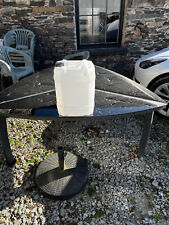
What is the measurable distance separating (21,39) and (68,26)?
3.30 feet

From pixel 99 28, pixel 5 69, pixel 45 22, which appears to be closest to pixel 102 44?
pixel 99 28

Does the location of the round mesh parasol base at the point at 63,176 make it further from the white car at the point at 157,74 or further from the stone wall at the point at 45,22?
the stone wall at the point at 45,22

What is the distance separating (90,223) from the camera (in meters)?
2.18

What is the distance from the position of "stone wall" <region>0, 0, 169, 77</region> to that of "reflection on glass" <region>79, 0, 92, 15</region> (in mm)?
298

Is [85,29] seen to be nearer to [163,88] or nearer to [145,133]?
[163,88]

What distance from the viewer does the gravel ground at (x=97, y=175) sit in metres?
2.25

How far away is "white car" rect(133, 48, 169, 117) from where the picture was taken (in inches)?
132

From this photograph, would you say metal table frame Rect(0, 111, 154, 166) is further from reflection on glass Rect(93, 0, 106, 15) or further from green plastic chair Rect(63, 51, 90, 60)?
reflection on glass Rect(93, 0, 106, 15)

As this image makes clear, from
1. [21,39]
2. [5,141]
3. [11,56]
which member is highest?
[21,39]

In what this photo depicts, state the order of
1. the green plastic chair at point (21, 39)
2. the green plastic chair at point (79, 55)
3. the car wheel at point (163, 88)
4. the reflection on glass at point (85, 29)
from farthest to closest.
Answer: the reflection on glass at point (85, 29) → the green plastic chair at point (21, 39) → the green plastic chair at point (79, 55) → the car wheel at point (163, 88)

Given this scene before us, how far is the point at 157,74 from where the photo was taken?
3.39 m

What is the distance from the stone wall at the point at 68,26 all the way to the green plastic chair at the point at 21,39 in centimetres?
13

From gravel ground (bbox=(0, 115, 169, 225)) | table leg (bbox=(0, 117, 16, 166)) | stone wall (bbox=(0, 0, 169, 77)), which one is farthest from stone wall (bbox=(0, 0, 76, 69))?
table leg (bbox=(0, 117, 16, 166))

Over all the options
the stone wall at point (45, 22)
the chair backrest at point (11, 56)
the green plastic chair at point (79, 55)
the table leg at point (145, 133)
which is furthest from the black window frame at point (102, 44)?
the table leg at point (145, 133)
